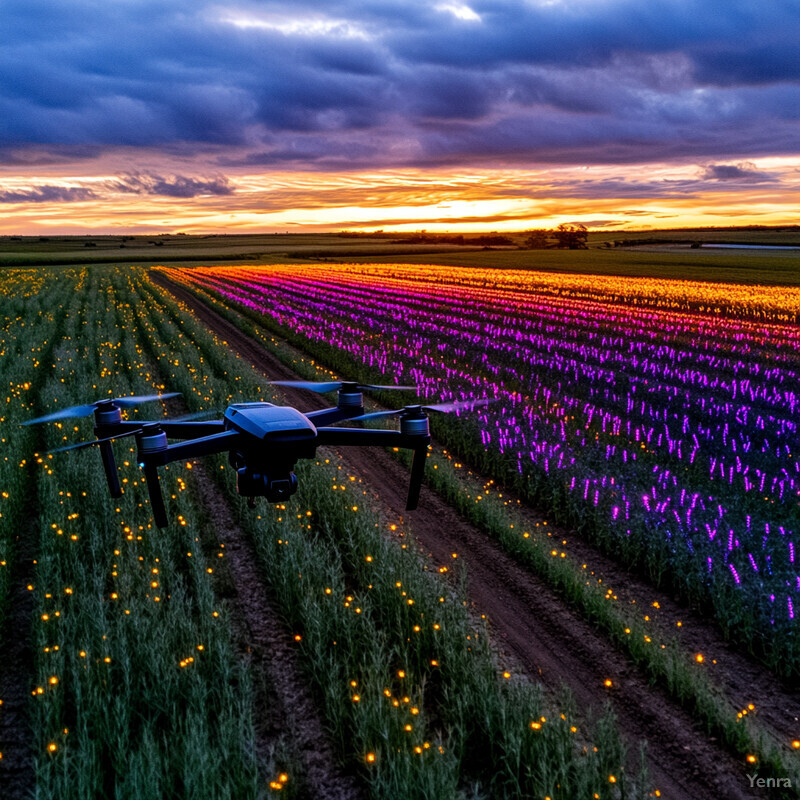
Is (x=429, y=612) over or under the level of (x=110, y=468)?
under

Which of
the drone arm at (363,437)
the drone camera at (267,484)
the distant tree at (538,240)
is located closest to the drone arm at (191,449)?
the drone camera at (267,484)

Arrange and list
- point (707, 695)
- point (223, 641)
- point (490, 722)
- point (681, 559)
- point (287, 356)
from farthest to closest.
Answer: point (287, 356) < point (681, 559) < point (223, 641) < point (707, 695) < point (490, 722)

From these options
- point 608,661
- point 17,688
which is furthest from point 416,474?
point 17,688

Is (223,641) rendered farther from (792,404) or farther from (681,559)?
(792,404)

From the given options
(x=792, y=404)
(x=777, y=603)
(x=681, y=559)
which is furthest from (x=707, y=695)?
(x=792, y=404)

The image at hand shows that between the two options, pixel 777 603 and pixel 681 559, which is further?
pixel 681 559

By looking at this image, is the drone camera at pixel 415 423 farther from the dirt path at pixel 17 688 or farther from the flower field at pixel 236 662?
the dirt path at pixel 17 688

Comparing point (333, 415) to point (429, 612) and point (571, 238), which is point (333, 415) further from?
point (571, 238)

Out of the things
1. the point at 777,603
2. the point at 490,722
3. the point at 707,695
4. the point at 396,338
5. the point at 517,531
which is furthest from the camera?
the point at 396,338
